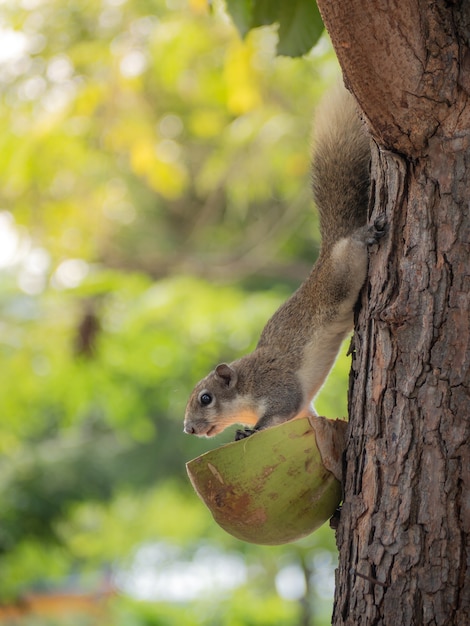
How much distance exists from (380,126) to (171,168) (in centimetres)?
359

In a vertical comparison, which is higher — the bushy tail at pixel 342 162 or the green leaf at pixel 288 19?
the green leaf at pixel 288 19

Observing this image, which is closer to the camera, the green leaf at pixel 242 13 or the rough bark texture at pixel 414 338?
the rough bark texture at pixel 414 338

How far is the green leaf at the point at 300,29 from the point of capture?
1854 mm

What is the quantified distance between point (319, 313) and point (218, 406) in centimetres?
62

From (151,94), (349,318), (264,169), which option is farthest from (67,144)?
(349,318)

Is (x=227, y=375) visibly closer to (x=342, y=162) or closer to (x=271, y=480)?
(x=342, y=162)

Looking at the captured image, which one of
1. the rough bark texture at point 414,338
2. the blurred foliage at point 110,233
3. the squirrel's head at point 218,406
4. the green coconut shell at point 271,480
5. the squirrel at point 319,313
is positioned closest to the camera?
the rough bark texture at point 414,338

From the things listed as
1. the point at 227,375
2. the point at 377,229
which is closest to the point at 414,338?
the point at 377,229

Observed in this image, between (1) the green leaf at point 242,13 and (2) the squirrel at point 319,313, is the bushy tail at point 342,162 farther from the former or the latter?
(1) the green leaf at point 242,13

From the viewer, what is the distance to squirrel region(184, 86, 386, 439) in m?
2.02

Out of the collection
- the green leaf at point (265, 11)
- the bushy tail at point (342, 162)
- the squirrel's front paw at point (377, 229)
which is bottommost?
the squirrel's front paw at point (377, 229)

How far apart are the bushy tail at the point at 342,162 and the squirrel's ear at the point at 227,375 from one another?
71cm

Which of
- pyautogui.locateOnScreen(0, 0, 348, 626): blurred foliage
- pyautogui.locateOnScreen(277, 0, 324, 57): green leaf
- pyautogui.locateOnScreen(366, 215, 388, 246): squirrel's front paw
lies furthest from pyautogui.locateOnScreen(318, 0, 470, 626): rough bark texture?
pyautogui.locateOnScreen(0, 0, 348, 626): blurred foliage

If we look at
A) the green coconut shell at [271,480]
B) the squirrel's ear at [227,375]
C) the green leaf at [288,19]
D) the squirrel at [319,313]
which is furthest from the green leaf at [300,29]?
the squirrel's ear at [227,375]
